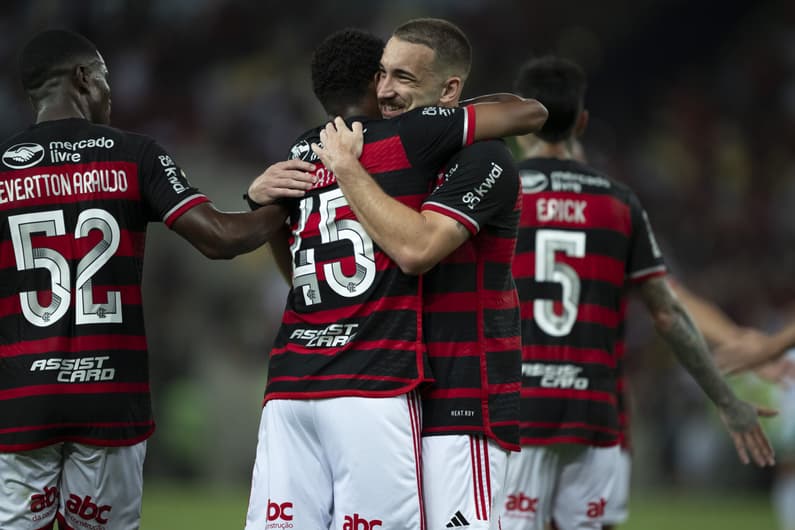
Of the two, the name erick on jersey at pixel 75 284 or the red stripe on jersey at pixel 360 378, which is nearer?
the red stripe on jersey at pixel 360 378

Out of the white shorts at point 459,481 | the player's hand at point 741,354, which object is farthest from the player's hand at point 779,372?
the white shorts at point 459,481

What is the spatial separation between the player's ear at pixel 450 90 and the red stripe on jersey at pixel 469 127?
8.1 inches

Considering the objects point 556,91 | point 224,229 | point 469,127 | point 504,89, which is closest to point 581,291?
point 556,91

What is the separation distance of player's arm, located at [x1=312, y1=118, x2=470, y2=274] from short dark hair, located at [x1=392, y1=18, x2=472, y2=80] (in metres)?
0.55

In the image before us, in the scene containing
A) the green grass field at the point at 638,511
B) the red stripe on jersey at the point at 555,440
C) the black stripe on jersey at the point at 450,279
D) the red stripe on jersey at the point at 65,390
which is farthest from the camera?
the green grass field at the point at 638,511

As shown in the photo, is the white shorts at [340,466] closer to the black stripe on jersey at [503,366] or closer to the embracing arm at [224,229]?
the black stripe on jersey at [503,366]

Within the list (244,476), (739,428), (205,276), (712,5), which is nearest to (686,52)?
(712,5)

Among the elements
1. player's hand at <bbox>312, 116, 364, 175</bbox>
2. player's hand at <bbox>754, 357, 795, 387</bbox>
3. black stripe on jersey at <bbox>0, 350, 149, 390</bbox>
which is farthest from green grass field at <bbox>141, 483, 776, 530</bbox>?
player's hand at <bbox>312, 116, 364, 175</bbox>

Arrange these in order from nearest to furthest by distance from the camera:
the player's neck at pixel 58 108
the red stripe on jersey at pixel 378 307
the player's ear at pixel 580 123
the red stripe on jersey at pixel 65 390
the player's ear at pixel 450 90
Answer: the red stripe on jersey at pixel 378 307, the red stripe on jersey at pixel 65 390, the player's ear at pixel 450 90, the player's neck at pixel 58 108, the player's ear at pixel 580 123

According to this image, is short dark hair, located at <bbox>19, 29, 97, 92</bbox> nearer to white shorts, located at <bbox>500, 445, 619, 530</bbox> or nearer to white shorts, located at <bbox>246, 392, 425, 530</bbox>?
white shorts, located at <bbox>246, 392, 425, 530</bbox>

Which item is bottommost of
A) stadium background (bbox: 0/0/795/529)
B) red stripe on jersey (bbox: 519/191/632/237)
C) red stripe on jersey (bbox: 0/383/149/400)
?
red stripe on jersey (bbox: 0/383/149/400)

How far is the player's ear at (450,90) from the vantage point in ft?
14.6

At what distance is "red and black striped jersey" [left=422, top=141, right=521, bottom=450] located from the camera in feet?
13.6

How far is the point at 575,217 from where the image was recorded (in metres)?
5.64
